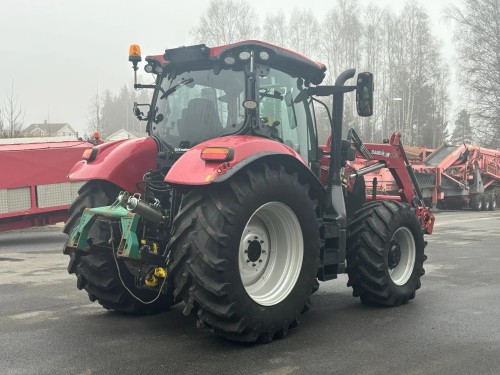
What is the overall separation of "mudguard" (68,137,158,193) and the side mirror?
6.69ft

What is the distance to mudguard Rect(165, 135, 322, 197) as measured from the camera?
164 inches

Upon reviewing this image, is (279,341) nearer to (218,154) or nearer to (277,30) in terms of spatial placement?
(218,154)

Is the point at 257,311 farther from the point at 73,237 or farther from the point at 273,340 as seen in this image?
the point at 73,237

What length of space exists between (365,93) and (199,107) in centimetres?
167

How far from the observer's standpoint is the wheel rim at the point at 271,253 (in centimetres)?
468

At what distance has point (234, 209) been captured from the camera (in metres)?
4.25

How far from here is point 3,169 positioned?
1123 centimetres

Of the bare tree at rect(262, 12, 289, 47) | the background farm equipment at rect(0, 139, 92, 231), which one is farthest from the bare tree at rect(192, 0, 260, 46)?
the background farm equipment at rect(0, 139, 92, 231)

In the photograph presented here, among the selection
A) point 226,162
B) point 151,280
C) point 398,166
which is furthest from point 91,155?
point 398,166

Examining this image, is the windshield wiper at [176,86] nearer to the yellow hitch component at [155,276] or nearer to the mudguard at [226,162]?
the mudguard at [226,162]

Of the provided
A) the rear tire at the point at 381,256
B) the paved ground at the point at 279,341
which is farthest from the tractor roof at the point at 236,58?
the paved ground at the point at 279,341

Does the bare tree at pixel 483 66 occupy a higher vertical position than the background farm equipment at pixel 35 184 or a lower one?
higher

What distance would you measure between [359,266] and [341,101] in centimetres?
166

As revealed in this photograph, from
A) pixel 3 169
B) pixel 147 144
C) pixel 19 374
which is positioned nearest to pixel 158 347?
pixel 19 374
